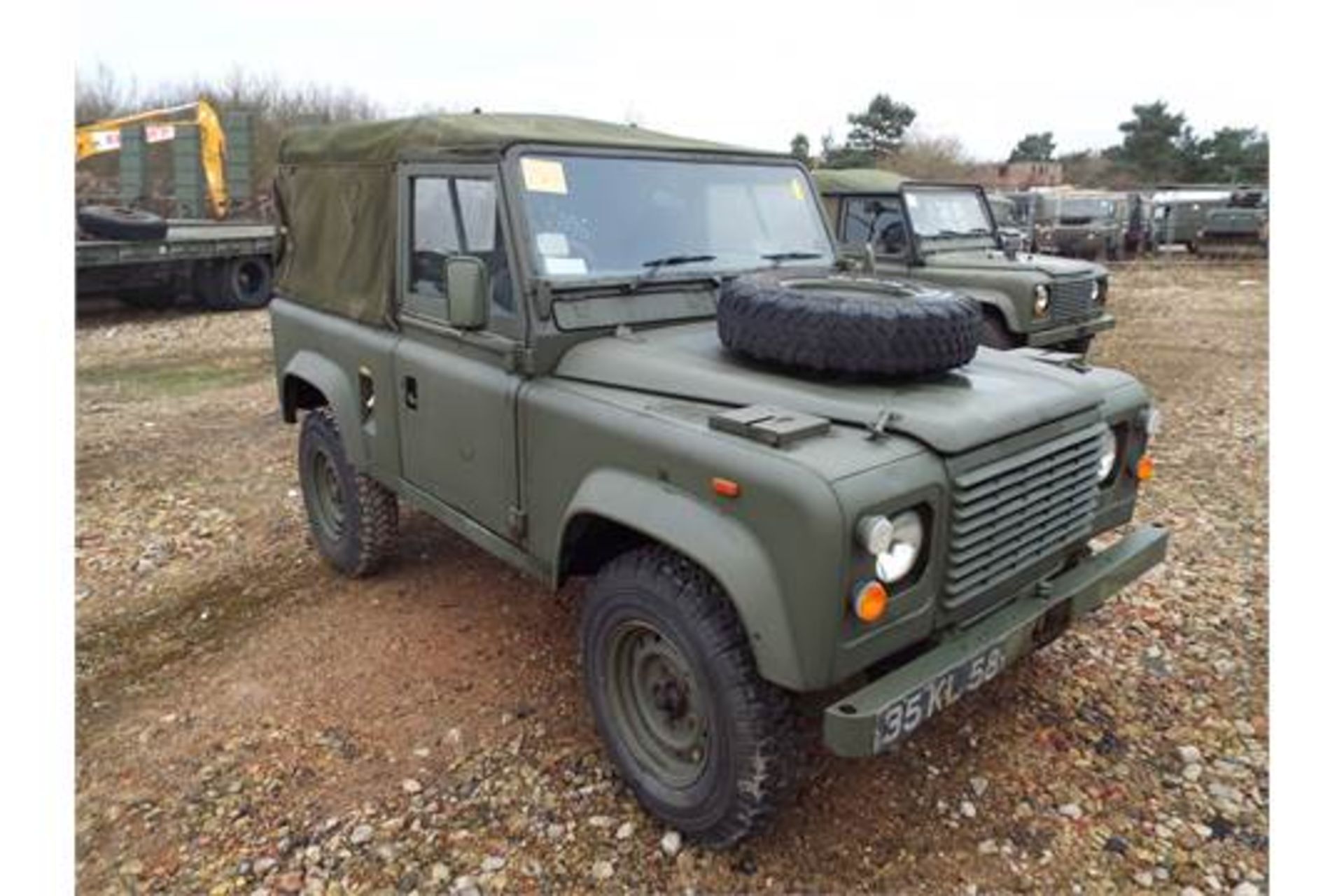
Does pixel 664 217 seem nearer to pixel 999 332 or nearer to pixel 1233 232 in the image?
pixel 999 332

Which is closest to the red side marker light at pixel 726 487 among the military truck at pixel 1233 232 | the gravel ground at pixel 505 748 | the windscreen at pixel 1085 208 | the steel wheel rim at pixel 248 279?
the gravel ground at pixel 505 748

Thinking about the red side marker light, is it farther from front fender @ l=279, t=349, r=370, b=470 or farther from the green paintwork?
front fender @ l=279, t=349, r=370, b=470

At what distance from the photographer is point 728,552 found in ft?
7.89

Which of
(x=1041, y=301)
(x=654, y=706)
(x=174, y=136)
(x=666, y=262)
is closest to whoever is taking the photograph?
(x=654, y=706)

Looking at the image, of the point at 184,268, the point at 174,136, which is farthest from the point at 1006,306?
the point at 174,136

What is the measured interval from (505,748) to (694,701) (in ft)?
3.18

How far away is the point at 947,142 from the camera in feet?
126

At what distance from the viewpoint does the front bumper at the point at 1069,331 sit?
26.4 ft

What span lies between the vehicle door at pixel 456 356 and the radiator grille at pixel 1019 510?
1547 mm

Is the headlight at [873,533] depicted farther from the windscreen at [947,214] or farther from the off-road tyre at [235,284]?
the off-road tyre at [235,284]

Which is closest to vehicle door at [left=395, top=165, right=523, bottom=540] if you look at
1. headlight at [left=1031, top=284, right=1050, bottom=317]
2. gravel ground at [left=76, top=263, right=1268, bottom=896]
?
gravel ground at [left=76, top=263, right=1268, bottom=896]

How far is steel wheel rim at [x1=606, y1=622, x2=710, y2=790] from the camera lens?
9.32 ft

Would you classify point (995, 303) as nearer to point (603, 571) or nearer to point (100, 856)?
point (603, 571)

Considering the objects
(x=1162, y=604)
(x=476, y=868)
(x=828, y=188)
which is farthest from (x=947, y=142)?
(x=476, y=868)
